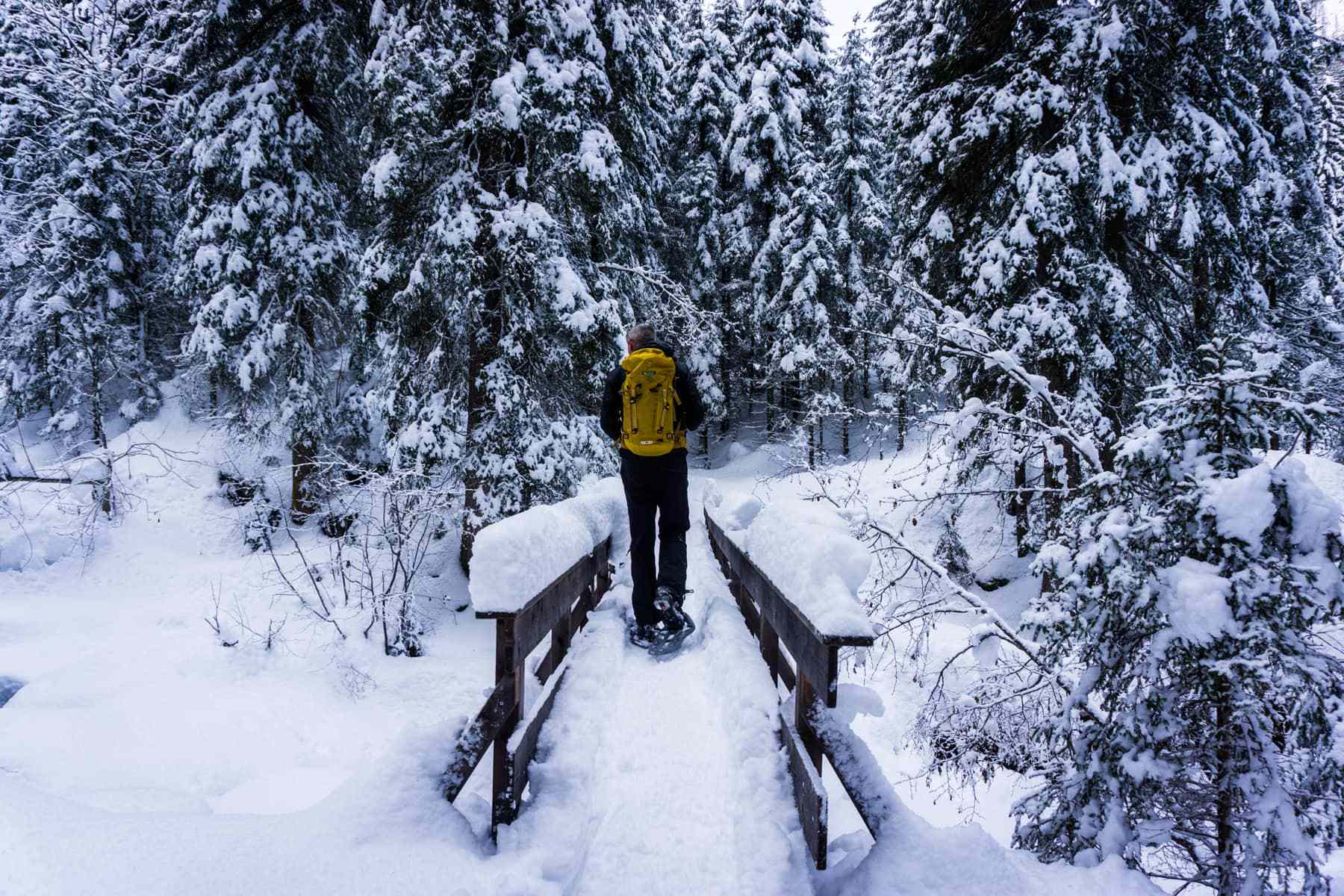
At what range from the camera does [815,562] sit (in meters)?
A: 2.70

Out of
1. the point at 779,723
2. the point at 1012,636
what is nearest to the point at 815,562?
the point at 779,723

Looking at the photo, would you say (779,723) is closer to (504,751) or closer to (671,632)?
(504,751)

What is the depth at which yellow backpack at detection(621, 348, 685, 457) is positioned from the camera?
4676mm

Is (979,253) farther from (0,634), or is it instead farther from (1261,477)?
(0,634)

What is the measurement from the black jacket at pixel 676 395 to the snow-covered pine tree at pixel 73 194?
17347 mm

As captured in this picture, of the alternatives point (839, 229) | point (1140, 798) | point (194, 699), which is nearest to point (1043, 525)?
point (1140, 798)

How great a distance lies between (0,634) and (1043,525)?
15.4m

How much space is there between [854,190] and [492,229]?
17.2m

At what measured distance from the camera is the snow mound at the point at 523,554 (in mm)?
2605

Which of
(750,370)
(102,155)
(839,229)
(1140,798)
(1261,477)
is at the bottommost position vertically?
(1140,798)

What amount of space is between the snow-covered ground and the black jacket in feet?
5.23

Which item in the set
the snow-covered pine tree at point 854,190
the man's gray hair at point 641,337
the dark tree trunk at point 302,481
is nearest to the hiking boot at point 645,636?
the man's gray hair at point 641,337

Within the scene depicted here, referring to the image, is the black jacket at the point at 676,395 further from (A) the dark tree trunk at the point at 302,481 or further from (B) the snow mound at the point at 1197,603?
(A) the dark tree trunk at the point at 302,481

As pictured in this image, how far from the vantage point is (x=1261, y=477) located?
215 cm
